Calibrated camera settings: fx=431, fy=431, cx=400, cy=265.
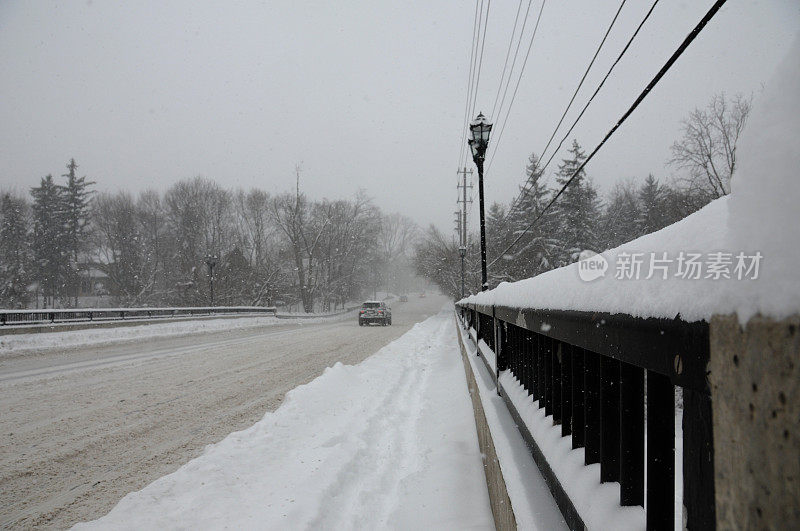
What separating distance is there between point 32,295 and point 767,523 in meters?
62.1

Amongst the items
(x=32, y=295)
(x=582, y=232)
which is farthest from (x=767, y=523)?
(x=32, y=295)

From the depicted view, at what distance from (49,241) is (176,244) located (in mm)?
12780

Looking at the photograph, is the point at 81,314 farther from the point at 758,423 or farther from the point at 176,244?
the point at 176,244

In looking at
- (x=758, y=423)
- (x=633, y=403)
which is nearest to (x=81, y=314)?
(x=633, y=403)

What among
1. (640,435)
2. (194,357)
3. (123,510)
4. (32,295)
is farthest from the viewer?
(32,295)

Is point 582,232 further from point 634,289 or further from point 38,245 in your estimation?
point 38,245

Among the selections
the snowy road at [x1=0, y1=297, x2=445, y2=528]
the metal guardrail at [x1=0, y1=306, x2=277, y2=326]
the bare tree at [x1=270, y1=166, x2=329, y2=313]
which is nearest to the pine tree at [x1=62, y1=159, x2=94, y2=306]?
the bare tree at [x1=270, y1=166, x2=329, y2=313]

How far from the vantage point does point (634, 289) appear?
3.32ft

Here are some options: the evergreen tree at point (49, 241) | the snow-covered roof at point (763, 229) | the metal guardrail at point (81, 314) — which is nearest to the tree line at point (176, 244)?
the evergreen tree at point (49, 241)

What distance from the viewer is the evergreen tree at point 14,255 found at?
42.9 metres

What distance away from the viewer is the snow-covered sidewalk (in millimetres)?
3195

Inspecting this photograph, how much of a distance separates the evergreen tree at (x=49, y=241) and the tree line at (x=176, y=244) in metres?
0.09

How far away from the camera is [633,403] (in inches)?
57.3

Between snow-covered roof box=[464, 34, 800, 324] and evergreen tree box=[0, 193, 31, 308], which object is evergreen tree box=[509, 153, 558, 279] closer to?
snow-covered roof box=[464, 34, 800, 324]
